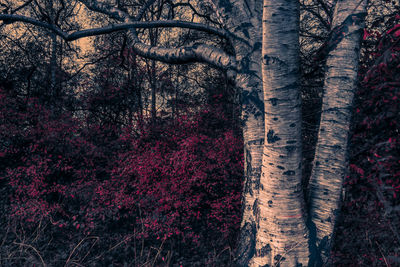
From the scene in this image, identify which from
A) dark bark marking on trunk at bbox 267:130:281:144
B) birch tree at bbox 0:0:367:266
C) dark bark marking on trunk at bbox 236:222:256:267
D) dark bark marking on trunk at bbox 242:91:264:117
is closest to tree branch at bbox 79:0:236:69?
dark bark marking on trunk at bbox 242:91:264:117

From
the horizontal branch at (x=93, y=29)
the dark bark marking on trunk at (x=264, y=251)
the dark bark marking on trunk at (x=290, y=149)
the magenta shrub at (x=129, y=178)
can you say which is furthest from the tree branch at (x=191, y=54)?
the magenta shrub at (x=129, y=178)

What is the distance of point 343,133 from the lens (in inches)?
85.3

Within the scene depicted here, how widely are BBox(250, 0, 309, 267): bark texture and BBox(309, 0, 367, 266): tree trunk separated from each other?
0.19 m

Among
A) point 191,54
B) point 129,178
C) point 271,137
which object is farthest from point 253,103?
point 129,178

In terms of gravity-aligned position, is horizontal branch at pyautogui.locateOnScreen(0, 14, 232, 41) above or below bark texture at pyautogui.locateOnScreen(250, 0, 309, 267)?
above

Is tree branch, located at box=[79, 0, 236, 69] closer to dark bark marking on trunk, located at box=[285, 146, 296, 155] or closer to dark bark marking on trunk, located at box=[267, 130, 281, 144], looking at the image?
dark bark marking on trunk, located at box=[267, 130, 281, 144]

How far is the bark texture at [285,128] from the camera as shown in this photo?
2094 millimetres

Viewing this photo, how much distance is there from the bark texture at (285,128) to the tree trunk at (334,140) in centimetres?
19

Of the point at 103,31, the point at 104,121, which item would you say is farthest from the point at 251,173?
the point at 104,121

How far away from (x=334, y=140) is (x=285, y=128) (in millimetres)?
494

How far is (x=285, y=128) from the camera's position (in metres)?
2.10

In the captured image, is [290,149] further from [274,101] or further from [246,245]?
[246,245]

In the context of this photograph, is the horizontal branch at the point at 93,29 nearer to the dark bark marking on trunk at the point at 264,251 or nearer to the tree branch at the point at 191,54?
the tree branch at the point at 191,54

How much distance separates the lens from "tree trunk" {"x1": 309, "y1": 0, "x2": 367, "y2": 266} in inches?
85.1
